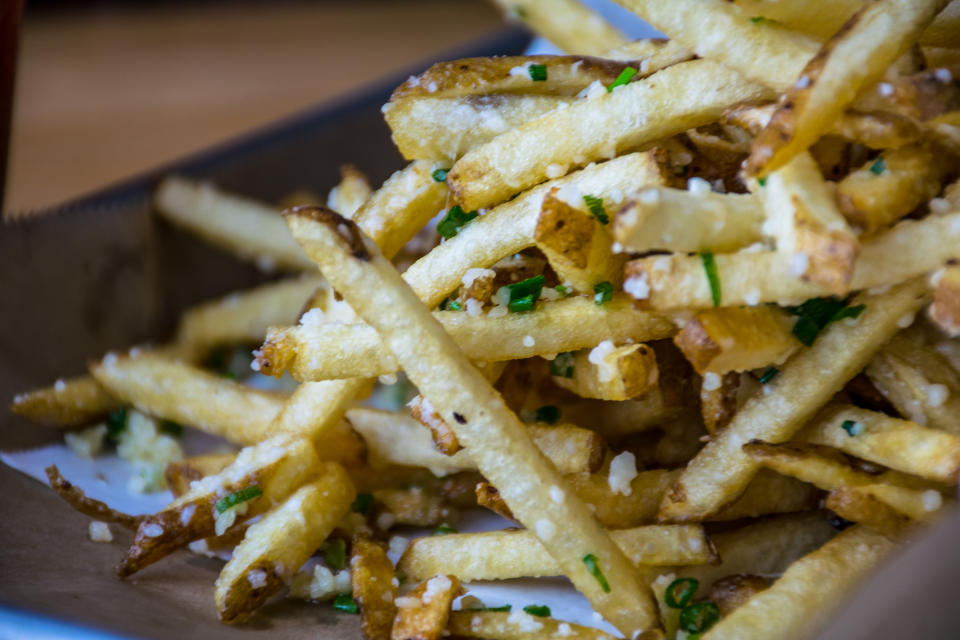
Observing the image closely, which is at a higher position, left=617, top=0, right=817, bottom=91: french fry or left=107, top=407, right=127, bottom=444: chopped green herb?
left=617, top=0, right=817, bottom=91: french fry

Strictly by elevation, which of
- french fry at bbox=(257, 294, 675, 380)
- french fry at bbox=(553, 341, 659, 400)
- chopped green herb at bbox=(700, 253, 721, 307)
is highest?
chopped green herb at bbox=(700, 253, 721, 307)

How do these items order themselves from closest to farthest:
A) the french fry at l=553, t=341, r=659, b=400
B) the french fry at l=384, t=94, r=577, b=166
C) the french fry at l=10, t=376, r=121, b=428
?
the french fry at l=553, t=341, r=659, b=400 → the french fry at l=384, t=94, r=577, b=166 → the french fry at l=10, t=376, r=121, b=428

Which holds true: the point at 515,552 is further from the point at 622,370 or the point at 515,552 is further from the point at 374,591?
the point at 622,370

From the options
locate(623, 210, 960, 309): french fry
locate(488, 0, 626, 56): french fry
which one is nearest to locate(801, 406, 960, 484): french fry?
locate(623, 210, 960, 309): french fry

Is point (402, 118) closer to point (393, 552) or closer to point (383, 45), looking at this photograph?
point (393, 552)

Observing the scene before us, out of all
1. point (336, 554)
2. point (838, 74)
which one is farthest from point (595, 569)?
point (838, 74)

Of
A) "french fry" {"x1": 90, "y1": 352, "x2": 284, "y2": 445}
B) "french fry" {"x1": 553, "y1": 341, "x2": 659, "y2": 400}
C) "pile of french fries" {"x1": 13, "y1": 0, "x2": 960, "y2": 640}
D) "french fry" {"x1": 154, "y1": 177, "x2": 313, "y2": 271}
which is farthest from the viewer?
"french fry" {"x1": 154, "y1": 177, "x2": 313, "y2": 271}

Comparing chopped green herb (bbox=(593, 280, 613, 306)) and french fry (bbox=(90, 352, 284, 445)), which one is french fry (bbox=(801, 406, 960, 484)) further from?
french fry (bbox=(90, 352, 284, 445))
